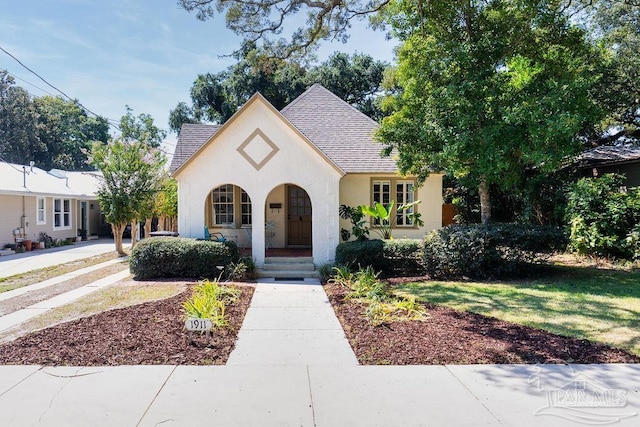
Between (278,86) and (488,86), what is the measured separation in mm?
20584

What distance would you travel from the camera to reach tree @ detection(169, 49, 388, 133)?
28.2 meters

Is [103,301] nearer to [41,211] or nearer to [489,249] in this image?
[489,249]

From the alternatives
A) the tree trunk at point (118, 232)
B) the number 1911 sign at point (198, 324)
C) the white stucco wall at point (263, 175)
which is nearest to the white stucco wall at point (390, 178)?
the white stucco wall at point (263, 175)

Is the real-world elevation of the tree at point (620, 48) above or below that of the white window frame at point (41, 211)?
above

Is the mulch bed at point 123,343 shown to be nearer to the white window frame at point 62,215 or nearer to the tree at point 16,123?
the white window frame at point 62,215

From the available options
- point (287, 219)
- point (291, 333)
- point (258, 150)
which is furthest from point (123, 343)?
point (287, 219)

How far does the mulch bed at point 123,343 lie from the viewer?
17.6 feet

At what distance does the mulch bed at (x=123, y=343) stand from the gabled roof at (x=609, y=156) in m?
17.5

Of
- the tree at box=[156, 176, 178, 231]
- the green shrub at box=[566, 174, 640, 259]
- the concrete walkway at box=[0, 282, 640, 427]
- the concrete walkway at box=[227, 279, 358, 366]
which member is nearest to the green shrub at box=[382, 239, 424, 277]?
the concrete walkway at box=[227, 279, 358, 366]

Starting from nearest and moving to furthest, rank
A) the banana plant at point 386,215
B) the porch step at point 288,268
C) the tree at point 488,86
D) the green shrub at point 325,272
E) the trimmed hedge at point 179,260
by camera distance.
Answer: the tree at point 488,86 → the trimmed hedge at point 179,260 → the green shrub at point 325,272 → the porch step at point 288,268 → the banana plant at point 386,215

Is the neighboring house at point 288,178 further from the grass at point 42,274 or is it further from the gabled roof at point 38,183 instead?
the gabled roof at point 38,183

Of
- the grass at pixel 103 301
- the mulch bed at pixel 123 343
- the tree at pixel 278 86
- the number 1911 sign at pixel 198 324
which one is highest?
the tree at pixel 278 86

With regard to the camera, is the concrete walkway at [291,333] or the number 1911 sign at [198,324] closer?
the concrete walkway at [291,333]

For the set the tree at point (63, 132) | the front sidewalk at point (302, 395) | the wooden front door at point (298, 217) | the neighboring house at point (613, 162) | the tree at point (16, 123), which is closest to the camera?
the front sidewalk at point (302, 395)
